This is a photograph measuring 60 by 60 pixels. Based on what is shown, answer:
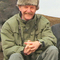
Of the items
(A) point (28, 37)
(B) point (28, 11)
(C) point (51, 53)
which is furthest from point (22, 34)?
(C) point (51, 53)

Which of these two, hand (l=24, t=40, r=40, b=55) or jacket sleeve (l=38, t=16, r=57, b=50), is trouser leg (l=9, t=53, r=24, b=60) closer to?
hand (l=24, t=40, r=40, b=55)

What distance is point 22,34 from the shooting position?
3354 mm

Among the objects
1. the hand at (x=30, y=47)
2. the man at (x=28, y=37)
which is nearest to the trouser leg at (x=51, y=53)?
the man at (x=28, y=37)

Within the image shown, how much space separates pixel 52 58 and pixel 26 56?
0.39 meters

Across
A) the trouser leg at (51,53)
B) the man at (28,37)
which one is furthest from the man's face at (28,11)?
the trouser leg at (51,53)

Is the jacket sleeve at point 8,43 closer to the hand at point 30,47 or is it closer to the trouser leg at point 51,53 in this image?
the hand at point 30,47

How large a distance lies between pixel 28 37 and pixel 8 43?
326mm

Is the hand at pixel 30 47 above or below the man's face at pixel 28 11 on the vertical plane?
below

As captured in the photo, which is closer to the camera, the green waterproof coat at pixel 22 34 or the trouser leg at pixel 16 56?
the trouser leg at pixel 16 56

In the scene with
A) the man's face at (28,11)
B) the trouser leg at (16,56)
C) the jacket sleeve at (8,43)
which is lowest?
the trouser leg at (16,56)

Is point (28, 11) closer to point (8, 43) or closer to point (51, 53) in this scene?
point (8, 43)

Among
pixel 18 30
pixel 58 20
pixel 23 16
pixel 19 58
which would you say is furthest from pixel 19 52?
pixel 58 20

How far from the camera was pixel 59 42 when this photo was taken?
165 inches

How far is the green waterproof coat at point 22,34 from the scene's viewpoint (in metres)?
3.25
